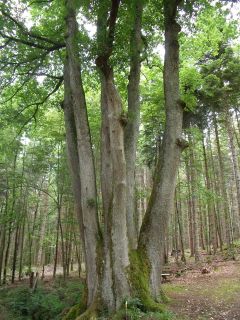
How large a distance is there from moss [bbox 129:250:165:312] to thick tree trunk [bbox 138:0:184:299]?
122 millimetres

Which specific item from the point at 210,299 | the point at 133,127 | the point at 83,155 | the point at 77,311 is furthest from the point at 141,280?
the point at 133,127

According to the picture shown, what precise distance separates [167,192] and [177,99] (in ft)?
6.62

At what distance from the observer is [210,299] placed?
7.26m

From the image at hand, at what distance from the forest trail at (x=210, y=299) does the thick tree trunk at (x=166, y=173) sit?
2.63 feet

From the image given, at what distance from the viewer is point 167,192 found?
624 cm

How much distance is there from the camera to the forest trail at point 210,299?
5.92 m

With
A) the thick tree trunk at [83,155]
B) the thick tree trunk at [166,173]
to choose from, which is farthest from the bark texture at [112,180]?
the thick tree trunk at [166,173]

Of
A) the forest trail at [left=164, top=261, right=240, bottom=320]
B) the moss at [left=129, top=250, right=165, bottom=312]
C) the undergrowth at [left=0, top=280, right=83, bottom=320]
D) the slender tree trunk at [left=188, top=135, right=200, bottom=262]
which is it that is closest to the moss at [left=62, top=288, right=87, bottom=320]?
the moss at [left=129, top=250, right=165, bottom=312]

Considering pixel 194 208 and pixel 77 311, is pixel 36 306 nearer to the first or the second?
pixel 77 311

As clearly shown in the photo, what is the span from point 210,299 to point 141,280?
8.38ft

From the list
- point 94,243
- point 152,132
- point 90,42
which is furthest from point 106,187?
point 152,132

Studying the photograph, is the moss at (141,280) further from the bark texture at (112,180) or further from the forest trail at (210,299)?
the forest trail at (210,299)

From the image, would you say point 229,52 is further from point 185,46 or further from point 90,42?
point 90,42

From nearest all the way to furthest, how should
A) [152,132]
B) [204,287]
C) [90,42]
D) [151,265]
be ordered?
[151,265], [90,42], [204,287], [152,132]
